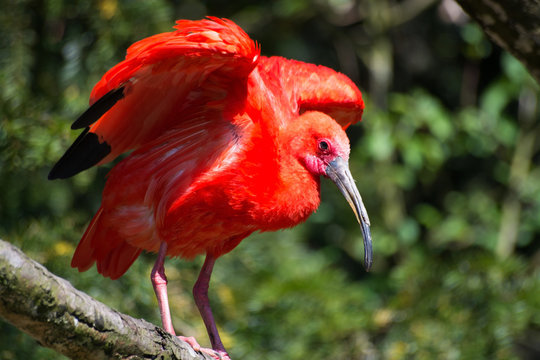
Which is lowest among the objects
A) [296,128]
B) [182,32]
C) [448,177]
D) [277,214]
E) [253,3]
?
[448,177]

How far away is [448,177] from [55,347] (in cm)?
470

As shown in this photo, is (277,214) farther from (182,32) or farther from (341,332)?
(341,332)

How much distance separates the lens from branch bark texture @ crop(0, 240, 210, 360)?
158 centimetres

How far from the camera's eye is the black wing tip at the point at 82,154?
2.82m

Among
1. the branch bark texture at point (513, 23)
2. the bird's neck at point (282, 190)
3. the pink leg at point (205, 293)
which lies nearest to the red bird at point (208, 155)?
the bird's neck at point (282, 190)

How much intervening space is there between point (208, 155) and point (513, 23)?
4.11 feet

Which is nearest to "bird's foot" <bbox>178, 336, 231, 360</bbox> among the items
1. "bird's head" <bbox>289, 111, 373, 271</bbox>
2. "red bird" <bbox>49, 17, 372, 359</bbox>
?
"red bird" <bbox>49, 17, 372, 359</bbox>

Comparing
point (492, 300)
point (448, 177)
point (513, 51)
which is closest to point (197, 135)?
point (513, 51)

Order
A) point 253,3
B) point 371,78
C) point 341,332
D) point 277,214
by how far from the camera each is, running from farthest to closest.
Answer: point 371,78
point 253,3
point 341,332
point 277,214

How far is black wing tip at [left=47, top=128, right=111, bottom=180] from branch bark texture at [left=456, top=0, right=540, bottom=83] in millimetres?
1524

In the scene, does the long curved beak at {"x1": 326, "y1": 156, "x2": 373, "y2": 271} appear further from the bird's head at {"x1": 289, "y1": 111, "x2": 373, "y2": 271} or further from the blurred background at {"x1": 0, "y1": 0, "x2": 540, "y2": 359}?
the blurred background at {"x1": 0, "y1": 0, "x2": 540, "y2": 359}

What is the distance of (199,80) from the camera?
9.19ft

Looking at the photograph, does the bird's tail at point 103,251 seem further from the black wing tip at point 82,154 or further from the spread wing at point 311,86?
the spread wing at point 311,86

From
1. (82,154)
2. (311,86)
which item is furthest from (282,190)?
(82,154)
